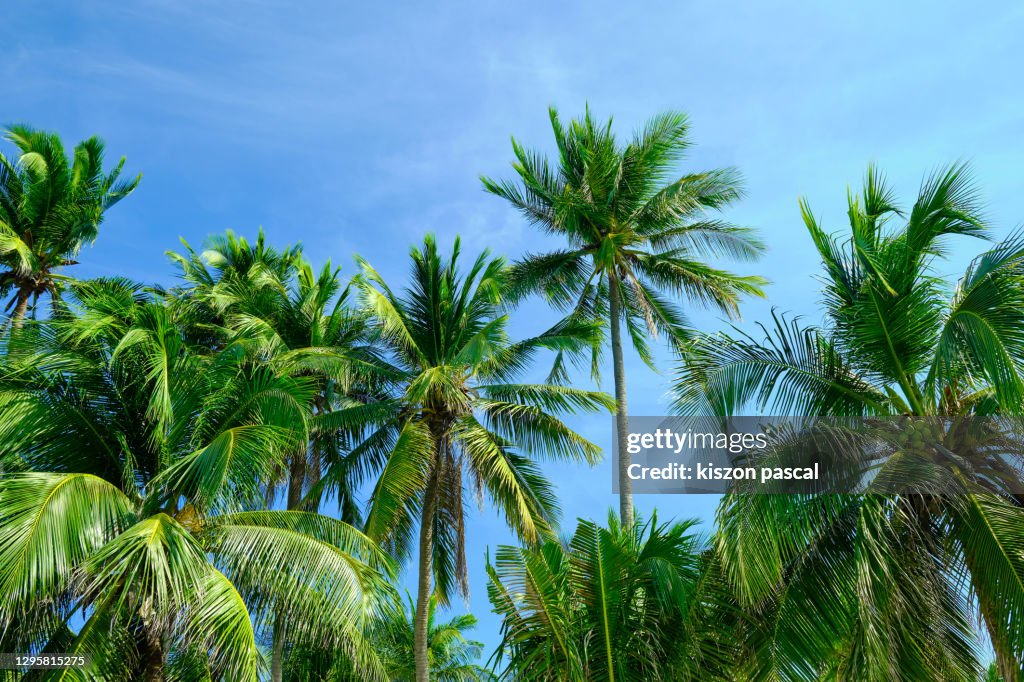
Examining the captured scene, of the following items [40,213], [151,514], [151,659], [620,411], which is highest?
[40,213]

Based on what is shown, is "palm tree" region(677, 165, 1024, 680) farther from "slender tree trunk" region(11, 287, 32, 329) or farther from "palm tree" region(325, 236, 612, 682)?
"slender tree trunk" region(11, 287, 32, 329)

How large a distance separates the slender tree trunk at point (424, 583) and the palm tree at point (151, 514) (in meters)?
4.24

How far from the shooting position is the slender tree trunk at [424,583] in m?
16.5

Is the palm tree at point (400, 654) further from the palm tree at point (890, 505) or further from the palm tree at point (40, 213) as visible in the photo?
the palm tree at point (40, 213)

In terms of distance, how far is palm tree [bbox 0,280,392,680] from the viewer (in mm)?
9906

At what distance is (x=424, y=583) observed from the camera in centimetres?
1692

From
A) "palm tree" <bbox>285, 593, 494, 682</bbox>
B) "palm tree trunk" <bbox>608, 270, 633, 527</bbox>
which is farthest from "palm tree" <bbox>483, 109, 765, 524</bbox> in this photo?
"palm tree" <bbox>285, 593, 494, 682</bbox>

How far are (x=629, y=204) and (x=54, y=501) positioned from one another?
14028mm

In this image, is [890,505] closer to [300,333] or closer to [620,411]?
[620,411]

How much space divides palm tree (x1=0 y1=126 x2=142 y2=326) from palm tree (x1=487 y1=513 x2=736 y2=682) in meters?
14.0

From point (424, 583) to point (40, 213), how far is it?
11.9m

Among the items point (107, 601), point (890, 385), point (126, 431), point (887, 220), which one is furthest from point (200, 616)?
point (887, 220)

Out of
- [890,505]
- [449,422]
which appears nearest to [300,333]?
[449,422]

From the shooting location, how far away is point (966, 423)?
10148 mm
